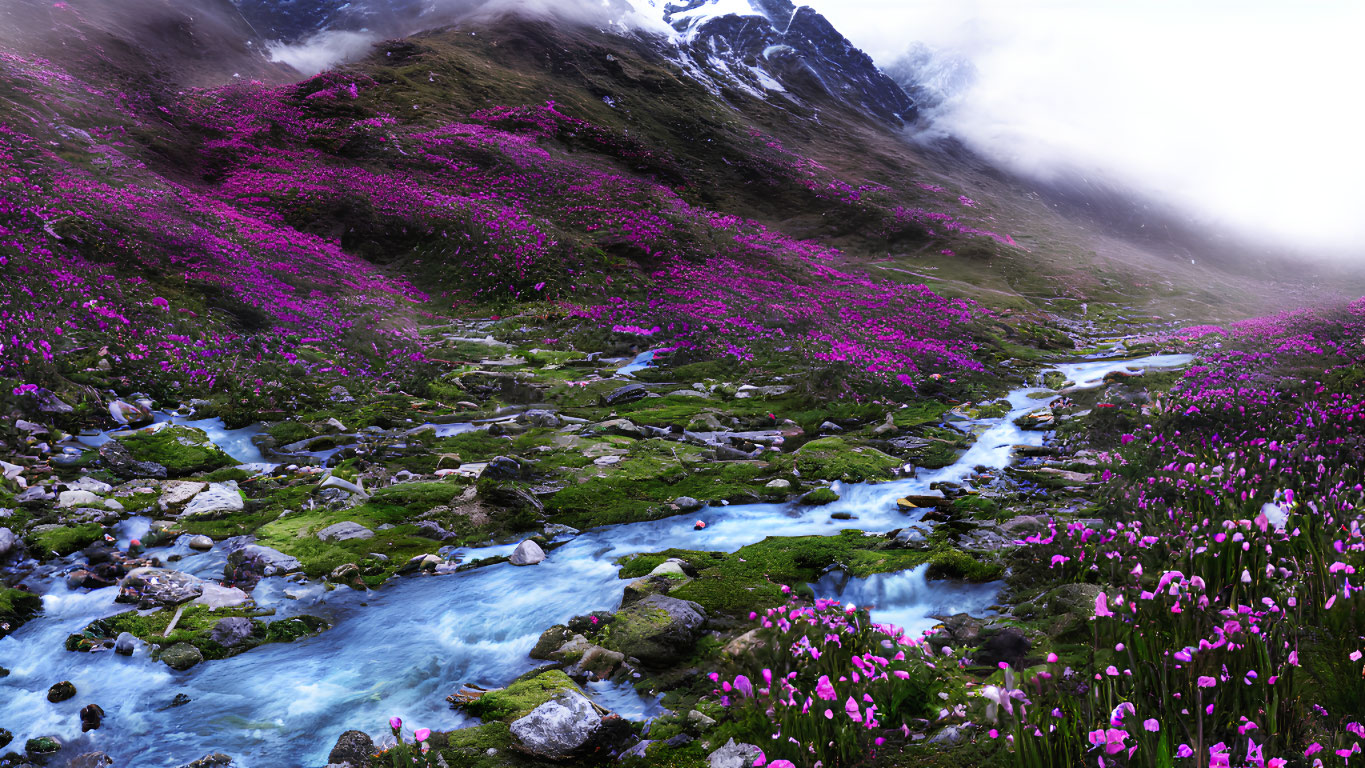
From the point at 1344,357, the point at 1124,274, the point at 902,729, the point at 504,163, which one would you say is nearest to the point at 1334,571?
the point at 902,729

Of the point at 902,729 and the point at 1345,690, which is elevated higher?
the point at 1345,690

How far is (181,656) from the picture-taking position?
600 centimetres

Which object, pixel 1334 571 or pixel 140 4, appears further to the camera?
pixel 140 4

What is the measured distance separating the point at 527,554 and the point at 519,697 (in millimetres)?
3057

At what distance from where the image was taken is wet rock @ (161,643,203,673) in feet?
19.6

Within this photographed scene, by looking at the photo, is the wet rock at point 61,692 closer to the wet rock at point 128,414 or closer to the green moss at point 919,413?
the wet rock at point 128,414

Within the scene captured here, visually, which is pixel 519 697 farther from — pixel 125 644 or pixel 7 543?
pixel 7 543

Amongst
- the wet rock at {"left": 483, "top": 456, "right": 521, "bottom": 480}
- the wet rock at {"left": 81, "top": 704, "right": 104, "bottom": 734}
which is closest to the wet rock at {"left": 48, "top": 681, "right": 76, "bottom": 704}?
the wet rock at {"left": 81, "top": 704, "right": 104, "bottom": 734}

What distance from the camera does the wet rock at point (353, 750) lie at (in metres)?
4.61

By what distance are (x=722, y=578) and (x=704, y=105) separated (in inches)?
2338

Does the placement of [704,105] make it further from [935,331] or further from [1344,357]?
[1344,357]

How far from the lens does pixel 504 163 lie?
36531 mm

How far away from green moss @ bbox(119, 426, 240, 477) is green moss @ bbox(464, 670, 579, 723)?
8.21 m

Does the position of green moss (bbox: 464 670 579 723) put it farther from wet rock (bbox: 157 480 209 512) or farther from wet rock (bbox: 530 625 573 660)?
wet rock (bbox: 157 480 209 512)
